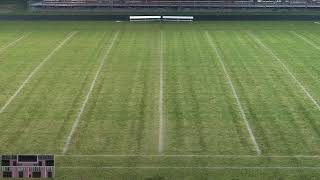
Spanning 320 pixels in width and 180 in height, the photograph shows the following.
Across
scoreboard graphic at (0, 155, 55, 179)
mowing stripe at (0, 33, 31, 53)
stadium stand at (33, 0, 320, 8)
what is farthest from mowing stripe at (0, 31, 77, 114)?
stadium stand at (33, 0, 320, 8)

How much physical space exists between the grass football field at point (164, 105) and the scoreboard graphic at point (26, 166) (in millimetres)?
1661

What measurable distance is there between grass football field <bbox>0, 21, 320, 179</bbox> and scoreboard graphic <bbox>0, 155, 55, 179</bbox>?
1661 millimetres

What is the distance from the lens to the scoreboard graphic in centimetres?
1025

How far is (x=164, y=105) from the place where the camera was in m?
17.5

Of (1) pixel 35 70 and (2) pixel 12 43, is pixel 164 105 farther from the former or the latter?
(2) pixel 12 43

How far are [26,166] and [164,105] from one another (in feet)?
25.0

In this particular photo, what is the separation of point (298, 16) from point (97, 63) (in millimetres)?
19628

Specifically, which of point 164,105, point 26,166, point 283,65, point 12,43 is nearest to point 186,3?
point 12,43

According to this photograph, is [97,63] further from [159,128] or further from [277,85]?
[159,128]

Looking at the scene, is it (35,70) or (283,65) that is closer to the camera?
(35,70)

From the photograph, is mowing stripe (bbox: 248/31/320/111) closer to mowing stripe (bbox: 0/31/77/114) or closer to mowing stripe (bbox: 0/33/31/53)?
mowing stripe (bbox: 0/31/77/114)

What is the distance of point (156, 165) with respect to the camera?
501 inches

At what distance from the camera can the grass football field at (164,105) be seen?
1295 centimetres

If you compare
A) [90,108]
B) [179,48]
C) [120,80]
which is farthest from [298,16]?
[90,108]
